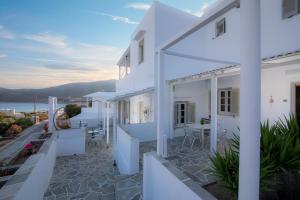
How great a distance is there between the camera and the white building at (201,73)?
620cm

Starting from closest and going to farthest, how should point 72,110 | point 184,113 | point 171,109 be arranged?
point 171,109 → point 184,113 → point 72,110

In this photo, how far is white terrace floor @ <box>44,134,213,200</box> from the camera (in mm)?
5945

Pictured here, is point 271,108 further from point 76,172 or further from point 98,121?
point 98,121

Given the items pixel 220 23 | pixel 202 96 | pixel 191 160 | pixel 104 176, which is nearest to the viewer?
pixel 191 160

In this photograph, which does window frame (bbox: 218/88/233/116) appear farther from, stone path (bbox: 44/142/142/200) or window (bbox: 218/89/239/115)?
stone path (bbox: 44/142/142/200)

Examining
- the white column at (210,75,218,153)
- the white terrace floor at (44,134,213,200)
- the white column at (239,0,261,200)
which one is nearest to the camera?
the white column at (239,0,261,200)

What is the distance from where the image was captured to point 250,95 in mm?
1859

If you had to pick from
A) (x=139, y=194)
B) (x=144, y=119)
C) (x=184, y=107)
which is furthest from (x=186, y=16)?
(x=139, y=194)

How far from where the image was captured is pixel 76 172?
848 cm

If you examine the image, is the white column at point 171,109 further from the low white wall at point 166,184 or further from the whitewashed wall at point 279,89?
the low white wall at point 166,184

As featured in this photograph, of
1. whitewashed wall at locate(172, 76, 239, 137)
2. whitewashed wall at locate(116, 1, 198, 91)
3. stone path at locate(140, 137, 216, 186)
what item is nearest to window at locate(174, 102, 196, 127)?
whitewashed wall at locate(172, 76, 239, 137)

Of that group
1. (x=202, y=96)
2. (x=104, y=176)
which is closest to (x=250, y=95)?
(x=104, y=176)

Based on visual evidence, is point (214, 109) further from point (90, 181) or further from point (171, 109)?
point (90, 181)

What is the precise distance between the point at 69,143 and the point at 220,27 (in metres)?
11.9
